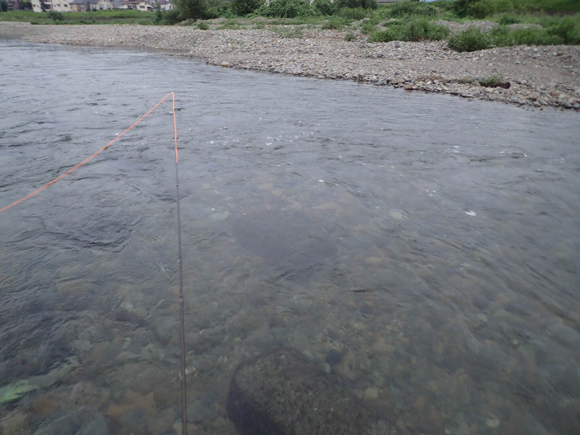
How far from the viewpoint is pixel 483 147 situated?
539 centimetres

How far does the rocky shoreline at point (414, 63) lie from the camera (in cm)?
941

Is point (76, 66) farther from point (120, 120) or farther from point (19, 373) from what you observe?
point (19, 373)

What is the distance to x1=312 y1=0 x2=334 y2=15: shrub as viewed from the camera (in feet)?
103

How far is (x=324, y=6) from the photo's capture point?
3144 cm

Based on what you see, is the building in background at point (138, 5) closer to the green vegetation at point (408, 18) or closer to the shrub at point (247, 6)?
the green vegetation at point (408, 18)

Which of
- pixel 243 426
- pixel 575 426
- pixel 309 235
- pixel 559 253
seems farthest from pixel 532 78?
pixel 243 426

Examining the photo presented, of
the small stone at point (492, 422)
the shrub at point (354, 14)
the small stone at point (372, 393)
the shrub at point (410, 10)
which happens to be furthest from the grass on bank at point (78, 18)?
the small stone at point (492, 422)

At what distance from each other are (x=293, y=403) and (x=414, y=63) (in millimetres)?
13437

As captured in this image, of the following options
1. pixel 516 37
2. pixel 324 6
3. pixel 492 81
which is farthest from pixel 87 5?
pixel 492 81

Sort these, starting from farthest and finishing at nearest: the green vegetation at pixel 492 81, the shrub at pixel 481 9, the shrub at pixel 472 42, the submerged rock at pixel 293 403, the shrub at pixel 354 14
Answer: the shrub at pixel 354 14
the shrub at pixel 481 9
the shrub at pixel 472 42
the green vegetation at pixel 492 81
the submerged rock at pixel 293 403

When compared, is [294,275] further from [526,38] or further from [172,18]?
[172,18]

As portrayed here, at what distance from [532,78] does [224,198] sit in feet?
35.5

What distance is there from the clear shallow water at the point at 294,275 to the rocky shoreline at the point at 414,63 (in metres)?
4.92

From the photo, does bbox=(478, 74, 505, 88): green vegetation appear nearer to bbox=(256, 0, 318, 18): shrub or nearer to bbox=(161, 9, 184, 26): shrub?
bbox=(256, 0, 318, 18): shrub
